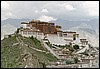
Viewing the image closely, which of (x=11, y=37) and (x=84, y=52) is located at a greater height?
(x=11, y=37)

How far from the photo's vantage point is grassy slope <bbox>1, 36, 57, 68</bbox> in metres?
17.7

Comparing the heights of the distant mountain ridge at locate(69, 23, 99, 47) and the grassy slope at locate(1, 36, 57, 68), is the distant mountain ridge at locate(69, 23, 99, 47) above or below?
below

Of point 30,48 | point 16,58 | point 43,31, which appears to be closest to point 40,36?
point 43,31

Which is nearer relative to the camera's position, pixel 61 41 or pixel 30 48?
pixel 30 48

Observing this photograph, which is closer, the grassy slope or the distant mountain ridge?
the grassy slope

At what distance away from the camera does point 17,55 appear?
60.5ft

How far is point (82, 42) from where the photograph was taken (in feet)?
81.1

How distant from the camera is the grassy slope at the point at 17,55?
1769 centimetres

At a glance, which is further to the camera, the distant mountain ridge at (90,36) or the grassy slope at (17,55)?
the distant mountain ridge at (90,36)

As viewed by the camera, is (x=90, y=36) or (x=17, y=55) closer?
(x=17, y=55)

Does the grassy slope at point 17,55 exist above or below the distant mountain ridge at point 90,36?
above

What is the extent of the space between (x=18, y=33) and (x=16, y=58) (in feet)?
10.5

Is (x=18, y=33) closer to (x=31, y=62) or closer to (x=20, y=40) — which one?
(x=20, y=40)

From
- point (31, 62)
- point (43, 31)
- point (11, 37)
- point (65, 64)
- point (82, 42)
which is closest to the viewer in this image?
point (31, 62)
